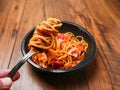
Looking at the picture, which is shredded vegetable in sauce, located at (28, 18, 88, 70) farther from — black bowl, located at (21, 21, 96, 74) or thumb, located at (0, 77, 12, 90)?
thumb, located at (0, 77, 12, 90)

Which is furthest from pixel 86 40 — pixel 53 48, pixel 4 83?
pixel 4 83

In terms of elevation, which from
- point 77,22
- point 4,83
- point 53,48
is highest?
point 77,22

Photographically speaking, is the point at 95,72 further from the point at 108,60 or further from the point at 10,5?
the point at 10,5

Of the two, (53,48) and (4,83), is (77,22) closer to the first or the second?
(53,48)

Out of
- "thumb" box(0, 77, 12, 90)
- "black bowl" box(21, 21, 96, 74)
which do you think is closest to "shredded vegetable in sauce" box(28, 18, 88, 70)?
"black bowl" box(21, 21, 96, 74)

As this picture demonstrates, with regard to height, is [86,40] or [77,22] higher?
[77,22]
